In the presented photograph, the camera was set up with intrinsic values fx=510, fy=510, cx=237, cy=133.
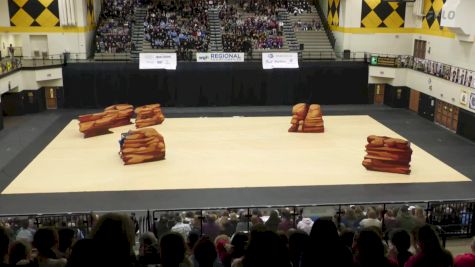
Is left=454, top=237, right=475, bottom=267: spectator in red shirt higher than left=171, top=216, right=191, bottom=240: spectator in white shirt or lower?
higher

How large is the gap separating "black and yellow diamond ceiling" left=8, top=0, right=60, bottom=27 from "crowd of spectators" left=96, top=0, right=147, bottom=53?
3802 mm

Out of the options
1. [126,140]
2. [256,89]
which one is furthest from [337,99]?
[126,140]

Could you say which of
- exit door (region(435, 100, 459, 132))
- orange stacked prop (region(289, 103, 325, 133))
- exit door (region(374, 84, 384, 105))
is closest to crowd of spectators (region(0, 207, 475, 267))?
orange stacked prop (region(289, 103, 325, 133))

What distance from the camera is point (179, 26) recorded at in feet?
131

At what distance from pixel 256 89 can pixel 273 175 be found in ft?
52.3

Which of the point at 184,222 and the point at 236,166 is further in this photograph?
the point at 236,166

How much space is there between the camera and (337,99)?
1496 inches

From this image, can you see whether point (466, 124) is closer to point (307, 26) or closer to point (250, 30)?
point (307, 26)

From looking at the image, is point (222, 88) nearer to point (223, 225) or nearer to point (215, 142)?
point (215, 142)

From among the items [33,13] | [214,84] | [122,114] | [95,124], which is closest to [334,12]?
[214,84]

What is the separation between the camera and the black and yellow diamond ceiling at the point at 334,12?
40.0m

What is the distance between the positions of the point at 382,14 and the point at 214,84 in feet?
45.3

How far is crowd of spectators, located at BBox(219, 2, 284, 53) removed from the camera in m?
38.6

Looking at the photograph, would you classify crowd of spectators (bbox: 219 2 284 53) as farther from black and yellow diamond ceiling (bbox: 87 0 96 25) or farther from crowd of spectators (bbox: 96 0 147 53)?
black and yellow diamond ceiling (bbox: 87 0 96 25)
